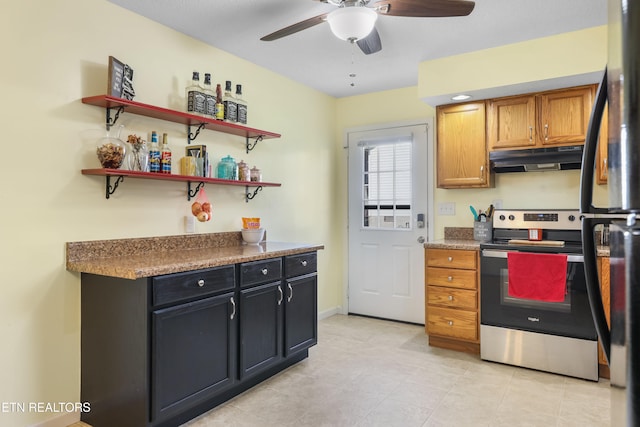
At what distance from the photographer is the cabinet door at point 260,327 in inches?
97.8

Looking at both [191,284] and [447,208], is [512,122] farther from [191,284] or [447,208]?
[191,284]

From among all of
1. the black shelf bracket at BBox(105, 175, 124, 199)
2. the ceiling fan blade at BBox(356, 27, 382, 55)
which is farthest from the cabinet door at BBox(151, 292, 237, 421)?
the ceiling fan blade at BBox(356, 27, 382, 55)

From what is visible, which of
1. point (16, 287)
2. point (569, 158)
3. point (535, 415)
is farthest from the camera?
point (569, 158)

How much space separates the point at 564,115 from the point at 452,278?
1519mm

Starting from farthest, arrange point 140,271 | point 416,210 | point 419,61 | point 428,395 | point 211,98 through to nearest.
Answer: point 416,210 < point 419,61 < point 211,98 < point 428,395 < point 140,271

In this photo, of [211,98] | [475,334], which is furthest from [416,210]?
[211,98]

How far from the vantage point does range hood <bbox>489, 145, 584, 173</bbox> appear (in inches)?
123

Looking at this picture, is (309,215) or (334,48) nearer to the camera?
(334,48)

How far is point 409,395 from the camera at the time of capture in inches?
101

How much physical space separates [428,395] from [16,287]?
2375 mm

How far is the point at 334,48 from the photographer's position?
3.17 meters

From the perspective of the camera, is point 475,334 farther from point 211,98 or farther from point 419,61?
point 211,98

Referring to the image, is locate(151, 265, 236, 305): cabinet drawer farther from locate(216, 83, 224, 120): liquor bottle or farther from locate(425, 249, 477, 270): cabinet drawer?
locate(425, 249, 477, 270): cabinet drawer

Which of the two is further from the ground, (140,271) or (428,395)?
(140,271)
